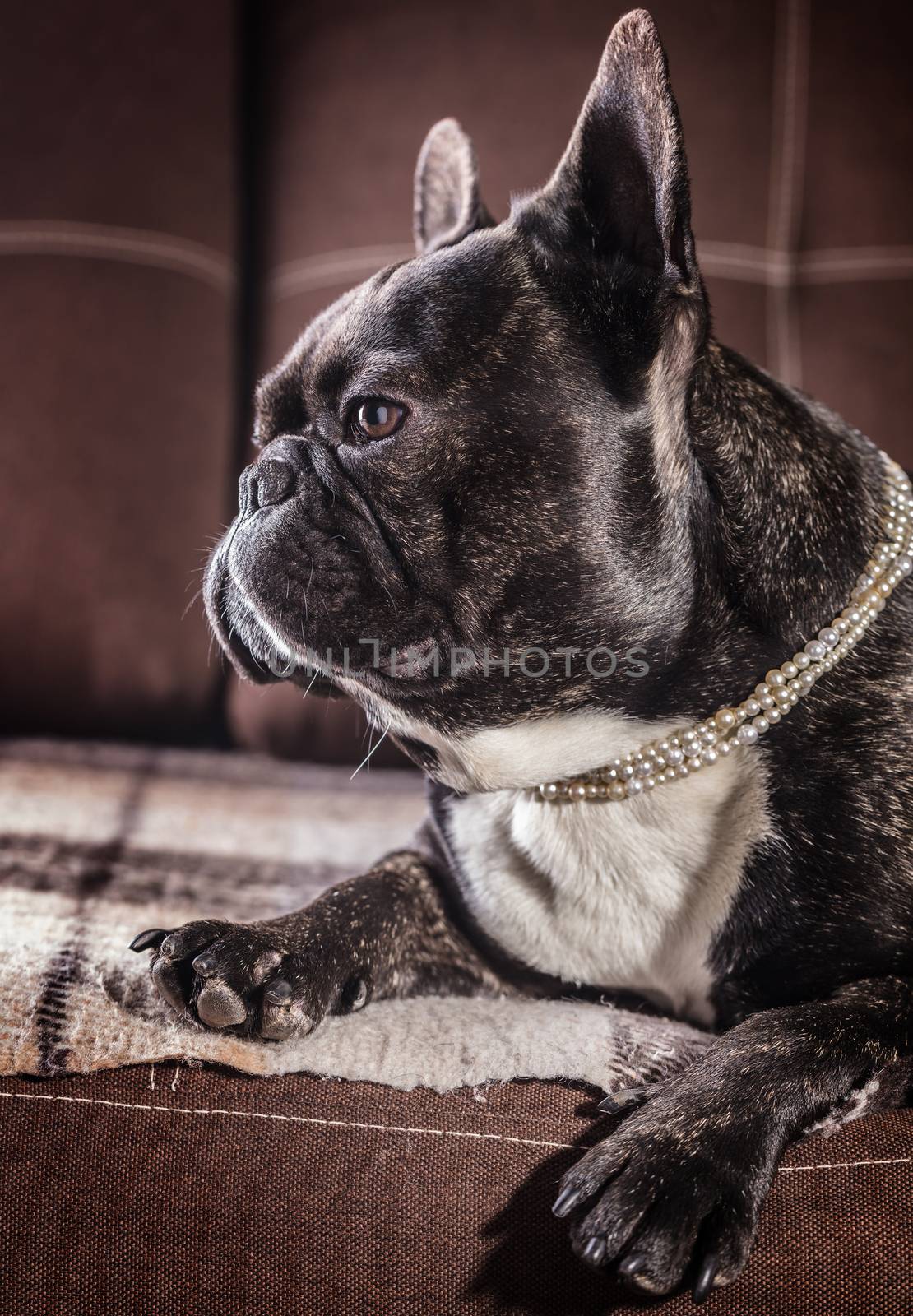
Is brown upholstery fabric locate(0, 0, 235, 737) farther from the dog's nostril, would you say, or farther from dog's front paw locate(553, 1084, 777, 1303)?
dog's front paw locate(553, 1084, 777, 1303)

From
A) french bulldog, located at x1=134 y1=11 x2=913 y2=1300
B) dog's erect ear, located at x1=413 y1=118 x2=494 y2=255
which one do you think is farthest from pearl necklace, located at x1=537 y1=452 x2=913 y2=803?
dog's erect ear, located at x1=413 y1=118 x2=494 y2=255

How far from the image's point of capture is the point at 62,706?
170 centimetres

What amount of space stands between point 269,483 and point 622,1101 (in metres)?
0.56

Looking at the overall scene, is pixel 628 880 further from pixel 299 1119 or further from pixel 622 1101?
pixel 299 1119

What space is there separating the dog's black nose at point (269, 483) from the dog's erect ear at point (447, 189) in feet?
1.15

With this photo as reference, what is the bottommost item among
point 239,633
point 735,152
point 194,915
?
point 194,915

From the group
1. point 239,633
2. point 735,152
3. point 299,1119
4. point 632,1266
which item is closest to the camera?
point 632,1266

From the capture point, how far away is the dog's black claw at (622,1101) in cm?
74

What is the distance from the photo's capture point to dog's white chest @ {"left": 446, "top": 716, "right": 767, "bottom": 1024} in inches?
35.1

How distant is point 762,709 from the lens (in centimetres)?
88

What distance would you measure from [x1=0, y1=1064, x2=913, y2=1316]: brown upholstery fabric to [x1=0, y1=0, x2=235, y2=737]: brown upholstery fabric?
Answer: 1.06 m

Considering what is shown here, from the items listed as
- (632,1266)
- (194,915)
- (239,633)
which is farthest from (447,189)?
(632,1266)

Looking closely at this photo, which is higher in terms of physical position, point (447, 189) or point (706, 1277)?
point (447, 189)

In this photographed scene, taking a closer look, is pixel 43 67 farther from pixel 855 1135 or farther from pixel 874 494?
pixel 855 1135
